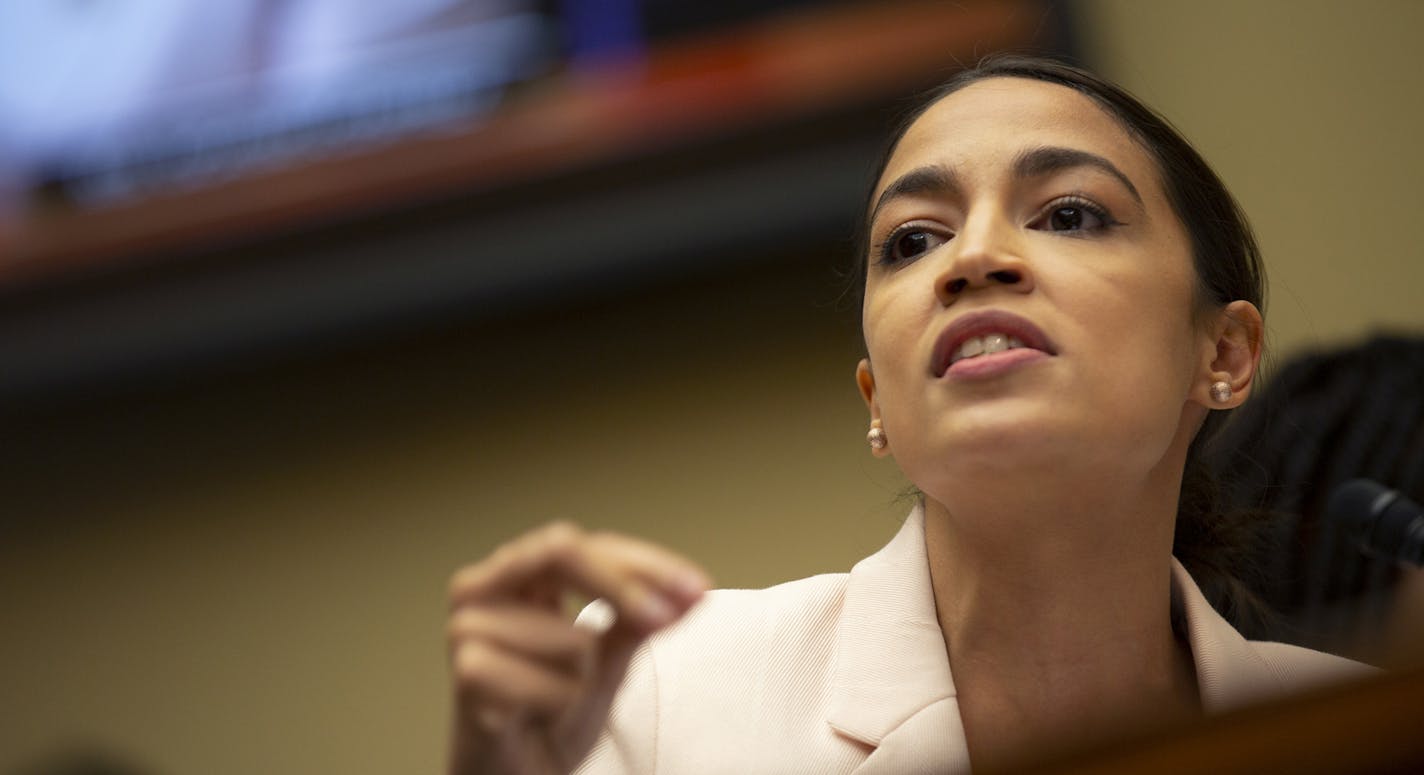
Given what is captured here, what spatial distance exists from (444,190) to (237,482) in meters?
0.35

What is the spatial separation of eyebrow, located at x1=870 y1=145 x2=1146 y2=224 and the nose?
0.05 meters

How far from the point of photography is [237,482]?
1.54 metres

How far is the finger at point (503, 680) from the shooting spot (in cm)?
53

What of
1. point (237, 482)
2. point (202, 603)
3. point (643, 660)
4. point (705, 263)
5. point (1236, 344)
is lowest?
point (643, 660)

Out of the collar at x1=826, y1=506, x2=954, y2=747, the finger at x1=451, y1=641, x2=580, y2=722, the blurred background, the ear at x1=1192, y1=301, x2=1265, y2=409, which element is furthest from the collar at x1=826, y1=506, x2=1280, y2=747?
the blurred background

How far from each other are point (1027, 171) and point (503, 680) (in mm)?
355

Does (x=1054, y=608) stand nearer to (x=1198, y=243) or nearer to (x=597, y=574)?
(x=1198, y=243)

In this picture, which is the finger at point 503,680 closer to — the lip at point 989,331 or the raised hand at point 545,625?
the raised hand at point 545,625

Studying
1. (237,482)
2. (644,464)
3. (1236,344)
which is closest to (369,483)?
(237,482)

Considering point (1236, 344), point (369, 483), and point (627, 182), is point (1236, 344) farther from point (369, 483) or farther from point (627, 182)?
point (369, 483)

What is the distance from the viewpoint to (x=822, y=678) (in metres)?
0.76

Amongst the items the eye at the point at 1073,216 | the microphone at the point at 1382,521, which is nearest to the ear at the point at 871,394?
the eye at the point at 1073,216

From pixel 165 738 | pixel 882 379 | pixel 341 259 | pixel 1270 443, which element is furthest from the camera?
pixel 341 259

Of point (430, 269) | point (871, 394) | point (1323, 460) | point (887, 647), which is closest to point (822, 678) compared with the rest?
point (887, 647)
